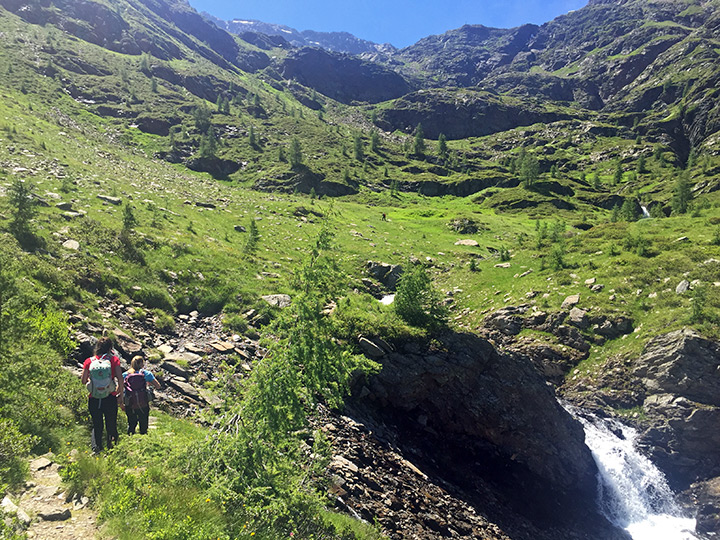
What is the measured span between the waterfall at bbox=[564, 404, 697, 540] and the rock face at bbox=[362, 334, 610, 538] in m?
1.27

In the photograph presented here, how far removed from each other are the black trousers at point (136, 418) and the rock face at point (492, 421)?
805cm

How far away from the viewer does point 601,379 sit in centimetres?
2344

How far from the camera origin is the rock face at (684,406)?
19438 millimetres

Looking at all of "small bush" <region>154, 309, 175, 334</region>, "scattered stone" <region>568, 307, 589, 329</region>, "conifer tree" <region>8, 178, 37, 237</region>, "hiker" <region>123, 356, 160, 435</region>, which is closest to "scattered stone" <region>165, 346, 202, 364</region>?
"small bush" <region>154, 309, 175, 334</region>

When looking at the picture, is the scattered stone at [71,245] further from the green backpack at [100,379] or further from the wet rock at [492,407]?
the wet rock at [492,407]

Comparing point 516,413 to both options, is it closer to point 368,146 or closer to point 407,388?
point 407,388

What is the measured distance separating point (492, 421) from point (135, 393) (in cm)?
1588

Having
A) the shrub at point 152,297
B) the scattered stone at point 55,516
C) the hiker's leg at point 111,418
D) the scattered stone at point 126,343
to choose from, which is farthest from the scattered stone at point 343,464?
the shrub at point 152,297

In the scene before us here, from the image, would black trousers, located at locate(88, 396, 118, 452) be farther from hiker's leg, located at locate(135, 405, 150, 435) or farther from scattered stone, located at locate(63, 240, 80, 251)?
scattered stone, located at locate(63, 240, 80, 251)

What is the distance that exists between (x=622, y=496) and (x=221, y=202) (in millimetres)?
50147

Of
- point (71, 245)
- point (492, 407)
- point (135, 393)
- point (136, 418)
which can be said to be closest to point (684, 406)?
point (492, 407)

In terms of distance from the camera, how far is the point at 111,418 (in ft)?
27.7

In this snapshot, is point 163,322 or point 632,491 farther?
point 632,491

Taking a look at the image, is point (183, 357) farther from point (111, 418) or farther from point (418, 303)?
point (418, 303)
